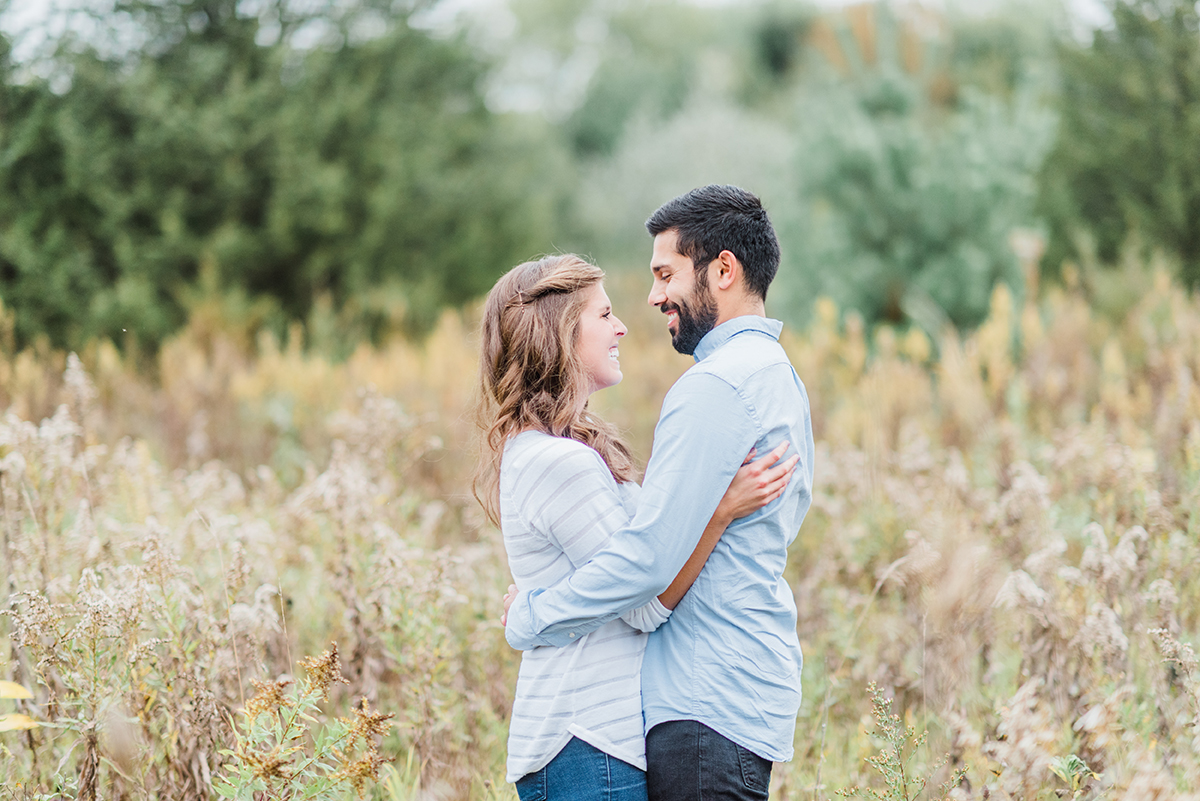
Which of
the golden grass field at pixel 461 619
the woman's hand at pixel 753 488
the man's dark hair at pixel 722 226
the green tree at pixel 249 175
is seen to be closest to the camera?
the woman's hand at pixel 753 488

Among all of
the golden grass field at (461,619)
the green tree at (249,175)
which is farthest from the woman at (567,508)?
the green tree at (249,175)

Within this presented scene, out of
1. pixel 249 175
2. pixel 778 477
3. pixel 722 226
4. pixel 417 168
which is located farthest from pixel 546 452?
pixel 417 168

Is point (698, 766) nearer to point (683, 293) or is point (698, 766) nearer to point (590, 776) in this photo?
point (590, 776)

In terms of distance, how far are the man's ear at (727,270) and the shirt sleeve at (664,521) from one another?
29 cm

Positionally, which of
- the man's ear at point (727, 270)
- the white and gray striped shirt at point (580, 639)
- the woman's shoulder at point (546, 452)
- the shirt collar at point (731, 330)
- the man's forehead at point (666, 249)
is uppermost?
the man's forehead at point (666, 249)

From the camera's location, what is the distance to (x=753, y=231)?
2.12 meters

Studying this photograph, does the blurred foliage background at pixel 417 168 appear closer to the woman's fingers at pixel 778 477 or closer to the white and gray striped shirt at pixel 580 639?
the white and gray striped shirt at pixel 580 639

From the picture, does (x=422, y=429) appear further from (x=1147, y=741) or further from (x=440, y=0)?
(x=440, y=0)

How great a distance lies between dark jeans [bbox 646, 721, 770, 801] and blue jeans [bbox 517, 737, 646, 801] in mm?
49

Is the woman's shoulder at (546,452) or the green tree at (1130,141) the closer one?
the woman's shoulder at (546,452)

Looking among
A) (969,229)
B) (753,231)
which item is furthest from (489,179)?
(753,231)

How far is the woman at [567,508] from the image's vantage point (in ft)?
6.35

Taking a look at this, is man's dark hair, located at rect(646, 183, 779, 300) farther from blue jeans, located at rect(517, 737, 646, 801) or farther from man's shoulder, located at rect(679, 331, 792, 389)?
blue jeans, located at rect(517, 737, 646, 801)

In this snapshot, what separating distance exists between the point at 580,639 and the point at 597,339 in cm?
68
